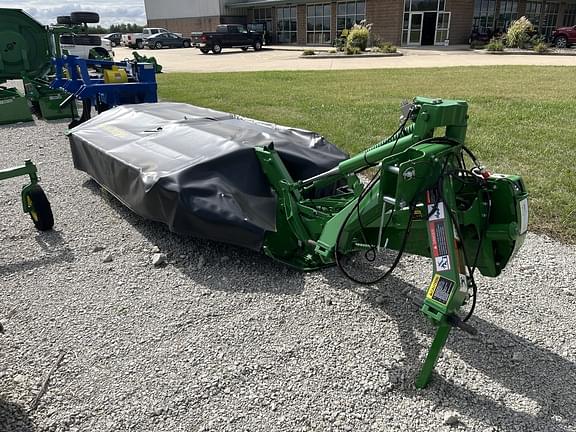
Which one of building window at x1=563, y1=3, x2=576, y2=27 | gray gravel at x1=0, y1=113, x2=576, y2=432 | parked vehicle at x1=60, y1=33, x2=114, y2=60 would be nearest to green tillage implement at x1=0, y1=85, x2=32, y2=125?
gray gravel at x1=0, y1=113, x2=576, y2=432

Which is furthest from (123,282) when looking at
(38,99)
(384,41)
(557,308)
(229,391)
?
(384,41)

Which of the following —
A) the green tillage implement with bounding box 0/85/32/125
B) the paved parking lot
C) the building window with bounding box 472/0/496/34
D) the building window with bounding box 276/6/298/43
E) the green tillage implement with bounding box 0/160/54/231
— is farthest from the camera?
the building window with bounding box 276/6/298/43

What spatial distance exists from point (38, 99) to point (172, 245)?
26.9ft

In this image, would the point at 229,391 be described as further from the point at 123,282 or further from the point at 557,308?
the point at 557,308

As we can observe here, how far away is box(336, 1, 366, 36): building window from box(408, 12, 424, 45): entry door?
11.6 ft

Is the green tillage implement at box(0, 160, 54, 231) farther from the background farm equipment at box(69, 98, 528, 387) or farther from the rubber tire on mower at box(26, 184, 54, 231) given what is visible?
the background farm equipment at box(69, 98, 528, 387)

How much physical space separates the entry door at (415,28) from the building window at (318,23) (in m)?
6.54

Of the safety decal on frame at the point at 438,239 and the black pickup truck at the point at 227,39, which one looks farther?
the black pickup truck at the point at 227,39

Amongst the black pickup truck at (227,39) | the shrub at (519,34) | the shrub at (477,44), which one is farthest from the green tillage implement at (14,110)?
the shrub at (477,44)

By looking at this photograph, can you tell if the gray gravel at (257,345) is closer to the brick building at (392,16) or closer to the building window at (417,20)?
the building window at (417,20)

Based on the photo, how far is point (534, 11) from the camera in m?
39.0

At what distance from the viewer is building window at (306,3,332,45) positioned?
3803 centimetres

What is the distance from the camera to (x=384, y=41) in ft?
113

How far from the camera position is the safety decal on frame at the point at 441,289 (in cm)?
251
